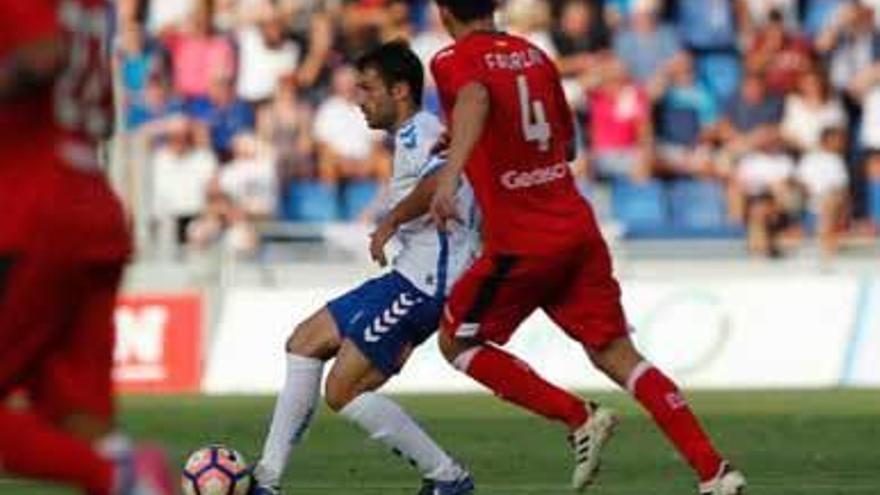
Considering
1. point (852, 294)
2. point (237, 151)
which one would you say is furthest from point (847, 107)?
point (237, 151)

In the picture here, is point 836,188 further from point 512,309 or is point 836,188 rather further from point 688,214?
point 512,309

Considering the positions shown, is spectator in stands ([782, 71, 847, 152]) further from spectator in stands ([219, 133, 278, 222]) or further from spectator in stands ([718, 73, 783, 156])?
spectator in stands ([219, 133, 278, 222])

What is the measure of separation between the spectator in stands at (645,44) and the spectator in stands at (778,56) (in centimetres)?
71

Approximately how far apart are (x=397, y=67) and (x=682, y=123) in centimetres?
1342

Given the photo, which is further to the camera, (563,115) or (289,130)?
(289,130)

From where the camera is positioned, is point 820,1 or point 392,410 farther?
point 820,1

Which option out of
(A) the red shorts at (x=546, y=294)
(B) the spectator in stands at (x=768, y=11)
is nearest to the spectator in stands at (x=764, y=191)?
(B) the spectator in stands at (x=768, y=11)

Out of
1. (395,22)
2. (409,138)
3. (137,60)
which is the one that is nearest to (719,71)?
(395,22)

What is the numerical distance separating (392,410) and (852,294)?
Result: 37.1 feet

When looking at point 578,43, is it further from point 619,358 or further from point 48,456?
point 48,456

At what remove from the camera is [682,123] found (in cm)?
2531

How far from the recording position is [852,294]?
22.7 meters

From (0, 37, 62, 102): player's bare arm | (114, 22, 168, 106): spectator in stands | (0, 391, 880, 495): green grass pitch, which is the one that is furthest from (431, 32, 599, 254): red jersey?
(114, 22, 168, 106): spectator in stands

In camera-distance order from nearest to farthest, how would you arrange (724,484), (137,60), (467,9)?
1. (724,484)
2. (467,9)
3. (137,60)
